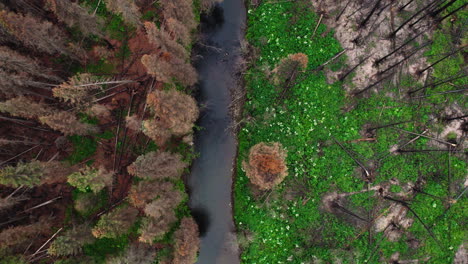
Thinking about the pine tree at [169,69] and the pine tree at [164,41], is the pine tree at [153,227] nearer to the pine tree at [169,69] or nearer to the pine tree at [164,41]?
the pine tree at [169,69]

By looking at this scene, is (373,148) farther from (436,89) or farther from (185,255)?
(185,255)

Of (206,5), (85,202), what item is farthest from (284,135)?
(85,202)

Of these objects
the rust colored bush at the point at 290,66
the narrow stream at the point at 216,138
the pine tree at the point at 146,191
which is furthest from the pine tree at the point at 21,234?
the rust colored bush at the point at 290,66

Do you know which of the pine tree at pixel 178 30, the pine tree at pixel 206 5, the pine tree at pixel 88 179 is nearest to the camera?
the pine tree at pixel 88 179

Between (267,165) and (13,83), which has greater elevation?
(13,83)

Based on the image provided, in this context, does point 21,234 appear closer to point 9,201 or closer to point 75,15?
point 9,201

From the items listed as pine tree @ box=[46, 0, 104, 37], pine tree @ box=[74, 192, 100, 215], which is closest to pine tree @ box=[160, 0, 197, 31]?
pine tree @ box=[46, 0, 104, 37]
